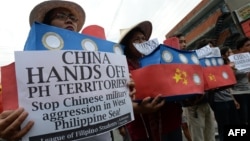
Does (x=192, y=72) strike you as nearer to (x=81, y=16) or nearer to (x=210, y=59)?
(x=210, y=59)

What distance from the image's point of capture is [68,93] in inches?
49.4

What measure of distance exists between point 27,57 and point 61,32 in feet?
0.85

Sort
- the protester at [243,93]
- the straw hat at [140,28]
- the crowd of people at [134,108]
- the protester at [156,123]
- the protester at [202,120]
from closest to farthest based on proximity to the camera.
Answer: the crowd of people at [134,108]
the protester at [156,123]
the straw hat at [140,28]
the protester at [202,120]
the protester at [243,93]

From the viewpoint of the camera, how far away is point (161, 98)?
5.47 ft

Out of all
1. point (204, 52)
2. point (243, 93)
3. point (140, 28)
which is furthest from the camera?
point (243, 93)

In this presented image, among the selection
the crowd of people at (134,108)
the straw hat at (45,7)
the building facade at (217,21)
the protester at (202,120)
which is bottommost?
the protester at (202,120)

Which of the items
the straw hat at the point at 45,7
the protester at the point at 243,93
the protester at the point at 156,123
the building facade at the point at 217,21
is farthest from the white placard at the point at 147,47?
the building facade at the point at 217,21

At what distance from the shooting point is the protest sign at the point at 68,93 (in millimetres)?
1168

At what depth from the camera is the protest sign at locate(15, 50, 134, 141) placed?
3.83ft

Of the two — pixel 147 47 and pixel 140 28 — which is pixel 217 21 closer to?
pixel 140 28

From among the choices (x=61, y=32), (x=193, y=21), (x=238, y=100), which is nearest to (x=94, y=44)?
(x=61, y=32)

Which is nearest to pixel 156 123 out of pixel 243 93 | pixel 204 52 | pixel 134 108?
pixel 134 108

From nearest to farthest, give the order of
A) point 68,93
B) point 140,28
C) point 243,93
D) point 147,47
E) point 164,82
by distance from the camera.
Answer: point 68,93, point 164,82, point 147,47, point 140,28, point 243,93

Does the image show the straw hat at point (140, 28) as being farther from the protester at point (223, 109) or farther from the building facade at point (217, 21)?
the building facade at point (217, 21)
